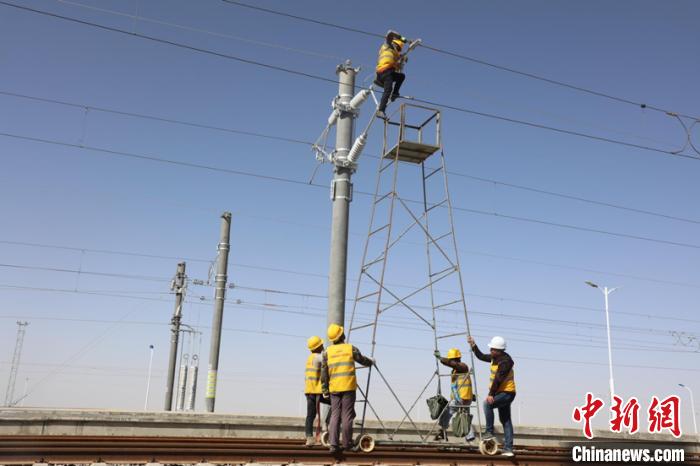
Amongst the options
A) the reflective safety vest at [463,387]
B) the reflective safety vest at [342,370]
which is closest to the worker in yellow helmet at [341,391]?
the reflective safety vest at [342,370]

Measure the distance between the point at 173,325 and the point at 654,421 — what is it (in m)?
21.1

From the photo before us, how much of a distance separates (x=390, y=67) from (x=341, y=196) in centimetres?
290

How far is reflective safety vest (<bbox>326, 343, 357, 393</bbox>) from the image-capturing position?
28.1ft

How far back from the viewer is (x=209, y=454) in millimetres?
7523

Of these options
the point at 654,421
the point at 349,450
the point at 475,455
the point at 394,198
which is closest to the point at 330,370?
the point at 349,450

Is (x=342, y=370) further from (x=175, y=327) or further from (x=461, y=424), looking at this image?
(x=175, y=327)

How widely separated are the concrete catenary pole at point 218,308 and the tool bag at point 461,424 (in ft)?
40.3

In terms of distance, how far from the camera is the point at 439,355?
35.8ft

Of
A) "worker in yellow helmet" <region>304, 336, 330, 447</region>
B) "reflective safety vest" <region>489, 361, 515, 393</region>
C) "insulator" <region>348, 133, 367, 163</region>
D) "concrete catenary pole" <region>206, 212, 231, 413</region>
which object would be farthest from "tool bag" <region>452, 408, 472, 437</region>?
"concrete catenary pole" <region>206, 212, 231, 413</region>

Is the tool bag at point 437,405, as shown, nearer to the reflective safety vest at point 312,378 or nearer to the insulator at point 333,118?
the reflective safety vest at point 312,378

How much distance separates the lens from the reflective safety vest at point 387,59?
11.9 m

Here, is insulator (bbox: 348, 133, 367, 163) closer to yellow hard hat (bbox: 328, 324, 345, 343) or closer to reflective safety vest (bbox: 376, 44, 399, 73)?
reflective safety vest (bbox: 376, 44, 399, 73)

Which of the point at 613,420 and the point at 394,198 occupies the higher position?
the point at 394,198

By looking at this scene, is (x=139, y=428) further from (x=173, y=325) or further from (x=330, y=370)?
(x=173, y=325)
